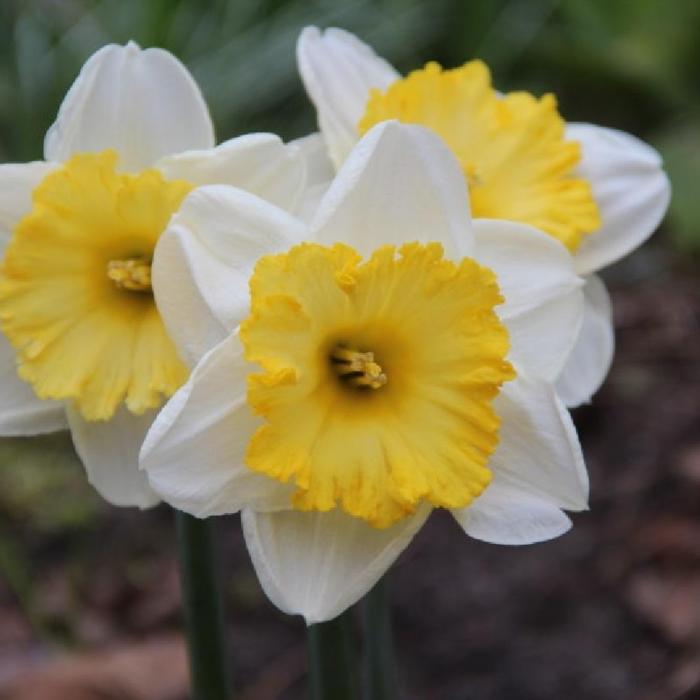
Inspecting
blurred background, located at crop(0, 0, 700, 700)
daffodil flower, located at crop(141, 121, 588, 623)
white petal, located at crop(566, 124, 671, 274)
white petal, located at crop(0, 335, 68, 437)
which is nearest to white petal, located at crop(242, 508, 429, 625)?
daffodil flower, located at crop(141, 121, 588, 623)

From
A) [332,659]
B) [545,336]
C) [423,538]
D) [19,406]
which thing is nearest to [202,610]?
[332,659]

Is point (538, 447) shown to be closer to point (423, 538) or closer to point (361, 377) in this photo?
point (361, 377)

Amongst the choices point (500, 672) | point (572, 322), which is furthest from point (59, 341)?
point (500, 672)

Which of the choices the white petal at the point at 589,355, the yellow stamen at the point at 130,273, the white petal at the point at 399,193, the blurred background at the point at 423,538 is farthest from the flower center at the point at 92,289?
the blurred background at the point at 423,538

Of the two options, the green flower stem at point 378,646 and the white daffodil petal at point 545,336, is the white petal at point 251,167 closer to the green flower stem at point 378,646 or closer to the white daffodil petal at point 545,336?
the white daffodil petal at point 545,336

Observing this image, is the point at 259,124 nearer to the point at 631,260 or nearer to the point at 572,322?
the point at 631,260

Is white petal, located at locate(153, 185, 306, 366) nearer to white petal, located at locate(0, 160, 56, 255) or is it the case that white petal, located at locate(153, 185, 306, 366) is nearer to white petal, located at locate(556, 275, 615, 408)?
white petal, located at locate(0, 160, 56, 255)
